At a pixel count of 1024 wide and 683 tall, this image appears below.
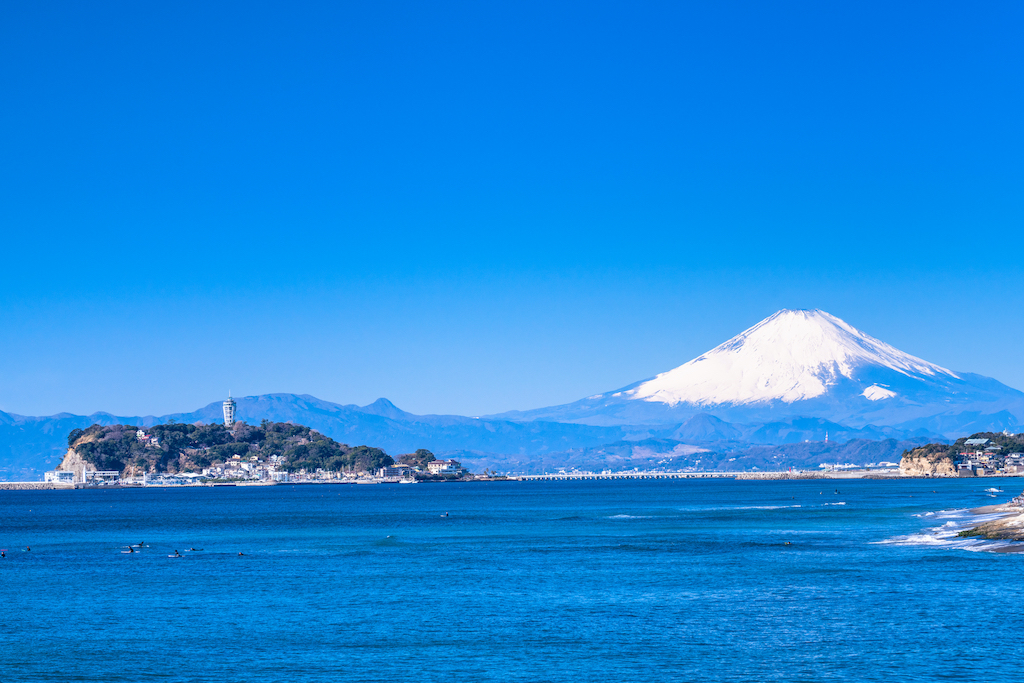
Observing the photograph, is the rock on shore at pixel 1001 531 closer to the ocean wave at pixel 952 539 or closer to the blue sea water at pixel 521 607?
the ocean wave at pixel 952 539

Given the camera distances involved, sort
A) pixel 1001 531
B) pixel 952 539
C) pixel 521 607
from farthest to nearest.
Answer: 1. pixel 1001 531
2. pixel 952 539
3. pixel 521 607

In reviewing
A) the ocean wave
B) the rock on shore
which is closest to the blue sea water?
the ocean wave

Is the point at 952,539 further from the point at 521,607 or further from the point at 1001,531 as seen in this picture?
the point at 521,607

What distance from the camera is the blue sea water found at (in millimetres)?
39125

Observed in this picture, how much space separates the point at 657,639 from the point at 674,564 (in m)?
25.4

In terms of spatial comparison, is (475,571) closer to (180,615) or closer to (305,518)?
(180,615)

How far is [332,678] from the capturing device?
3762 centimetres

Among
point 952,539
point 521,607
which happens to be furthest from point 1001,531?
point 521,607

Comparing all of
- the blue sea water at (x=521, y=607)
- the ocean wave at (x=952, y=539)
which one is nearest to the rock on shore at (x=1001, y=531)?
the ocean wave at (x=952, y=539)

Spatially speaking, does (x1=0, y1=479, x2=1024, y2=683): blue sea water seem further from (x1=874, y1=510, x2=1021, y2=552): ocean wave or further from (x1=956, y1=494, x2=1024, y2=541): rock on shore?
(x1=956, y1=494, x2=1024, y2=541): rock on shore

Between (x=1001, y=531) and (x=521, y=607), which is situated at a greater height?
(x=1001, y=531)

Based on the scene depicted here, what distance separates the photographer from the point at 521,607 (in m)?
52.3

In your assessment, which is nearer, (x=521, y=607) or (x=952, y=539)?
(x=521, y=607)

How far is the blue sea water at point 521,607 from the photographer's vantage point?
1540 inches
